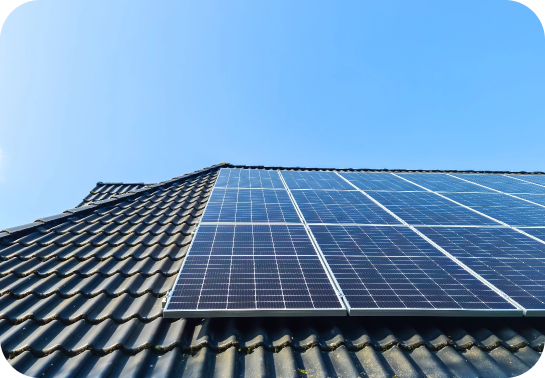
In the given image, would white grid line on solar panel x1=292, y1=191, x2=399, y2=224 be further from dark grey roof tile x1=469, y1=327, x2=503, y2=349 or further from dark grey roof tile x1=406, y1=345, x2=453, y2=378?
dark grey roof tile x1=406, y1=345, x2=453, y2=378

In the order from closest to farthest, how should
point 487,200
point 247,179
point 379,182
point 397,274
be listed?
point 397,274
point 487,200
point 247,179
point 379,182

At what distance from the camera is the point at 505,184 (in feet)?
34.7

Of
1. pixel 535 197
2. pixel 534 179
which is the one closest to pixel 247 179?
pixel 535 197

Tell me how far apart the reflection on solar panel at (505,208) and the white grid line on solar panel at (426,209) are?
0.47 meters

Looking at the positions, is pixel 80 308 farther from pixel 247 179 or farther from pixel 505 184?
pixel 505 184

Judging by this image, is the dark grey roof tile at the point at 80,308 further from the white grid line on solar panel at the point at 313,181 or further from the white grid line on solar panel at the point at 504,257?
the white grid line on solar panel at the point at 313,181

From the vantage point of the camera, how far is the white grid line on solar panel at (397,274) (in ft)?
11.9

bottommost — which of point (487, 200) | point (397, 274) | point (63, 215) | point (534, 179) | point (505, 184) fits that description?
point (397, 274)

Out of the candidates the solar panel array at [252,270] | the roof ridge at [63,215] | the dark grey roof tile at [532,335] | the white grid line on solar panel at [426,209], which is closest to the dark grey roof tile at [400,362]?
the solar panel array at [252,270]

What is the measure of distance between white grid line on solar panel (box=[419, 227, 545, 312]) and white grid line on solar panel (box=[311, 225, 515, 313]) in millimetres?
319

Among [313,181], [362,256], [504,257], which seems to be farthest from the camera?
[313,181]

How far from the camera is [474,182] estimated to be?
35.3ft

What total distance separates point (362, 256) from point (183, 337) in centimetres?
297

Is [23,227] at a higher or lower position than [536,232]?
lower
